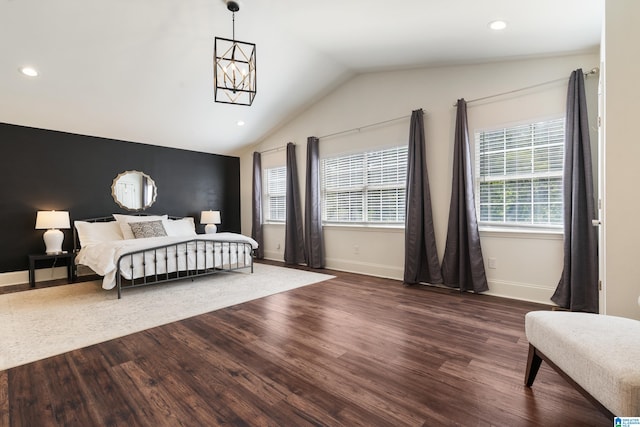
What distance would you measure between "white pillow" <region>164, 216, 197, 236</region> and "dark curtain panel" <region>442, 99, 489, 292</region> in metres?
4.28

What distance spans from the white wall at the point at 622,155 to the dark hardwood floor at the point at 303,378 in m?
0.76

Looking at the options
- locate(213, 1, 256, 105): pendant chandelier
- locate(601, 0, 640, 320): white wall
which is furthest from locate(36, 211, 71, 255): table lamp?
locate(601, 0, 640, 320): white wall

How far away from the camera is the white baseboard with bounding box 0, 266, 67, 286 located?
14.6ft

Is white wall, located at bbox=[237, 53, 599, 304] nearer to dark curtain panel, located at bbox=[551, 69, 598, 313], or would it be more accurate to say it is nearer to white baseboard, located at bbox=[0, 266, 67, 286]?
dark curtain panel, located at bbox=[551, 69, 598, 313]

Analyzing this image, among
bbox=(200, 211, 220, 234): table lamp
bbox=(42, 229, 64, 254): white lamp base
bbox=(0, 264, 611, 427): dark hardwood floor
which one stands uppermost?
bbox=(200, 211, 220, 234): table lamp

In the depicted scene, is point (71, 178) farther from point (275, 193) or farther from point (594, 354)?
point (594, 354)

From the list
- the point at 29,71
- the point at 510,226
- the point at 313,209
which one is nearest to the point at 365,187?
the point at 313,209

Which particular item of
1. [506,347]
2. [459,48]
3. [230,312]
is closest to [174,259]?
[230,312]

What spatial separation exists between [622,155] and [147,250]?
15.1 ft

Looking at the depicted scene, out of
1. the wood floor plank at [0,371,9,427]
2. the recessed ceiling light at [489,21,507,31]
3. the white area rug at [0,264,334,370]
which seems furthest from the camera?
the recessed ceiling light at [489,21,507,31]

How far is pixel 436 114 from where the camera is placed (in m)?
4.14

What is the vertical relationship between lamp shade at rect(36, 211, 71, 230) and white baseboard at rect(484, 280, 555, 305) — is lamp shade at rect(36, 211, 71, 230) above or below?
above

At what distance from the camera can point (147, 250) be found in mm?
3885

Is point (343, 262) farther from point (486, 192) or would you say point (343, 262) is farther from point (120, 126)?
point (120, 126)
